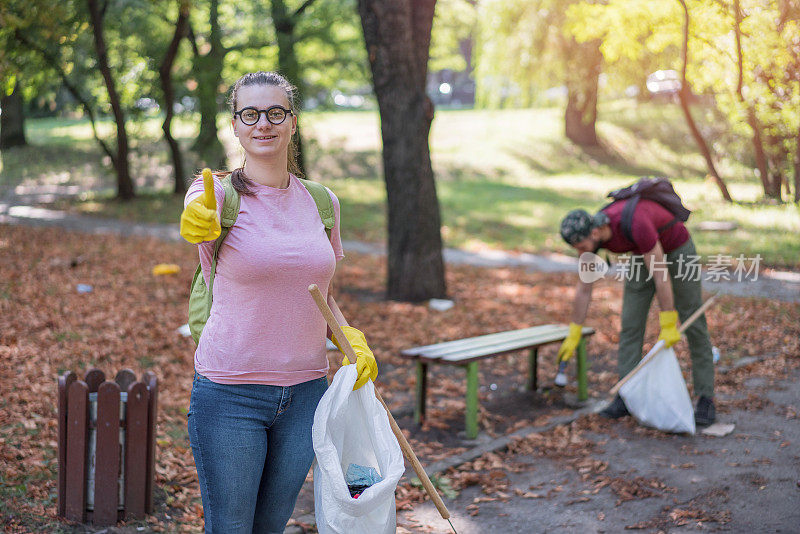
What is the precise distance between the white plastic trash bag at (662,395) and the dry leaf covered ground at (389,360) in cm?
12

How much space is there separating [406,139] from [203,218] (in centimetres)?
642

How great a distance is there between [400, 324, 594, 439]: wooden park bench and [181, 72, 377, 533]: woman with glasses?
9.15 ft

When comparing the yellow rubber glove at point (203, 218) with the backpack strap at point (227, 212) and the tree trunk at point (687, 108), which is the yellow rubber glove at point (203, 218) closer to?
the backpack strap at point (227, 212)

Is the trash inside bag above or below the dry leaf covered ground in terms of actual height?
above

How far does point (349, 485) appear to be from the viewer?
273 centimetres

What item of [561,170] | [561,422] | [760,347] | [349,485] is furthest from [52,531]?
[561,170]

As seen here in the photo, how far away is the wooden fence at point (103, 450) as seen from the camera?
3.85 meters

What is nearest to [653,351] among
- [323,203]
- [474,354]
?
[474,354]

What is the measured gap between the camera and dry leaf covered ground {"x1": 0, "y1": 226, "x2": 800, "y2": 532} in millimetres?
4473

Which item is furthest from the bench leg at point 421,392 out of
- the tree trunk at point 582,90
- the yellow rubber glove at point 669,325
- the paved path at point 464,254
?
the tree trunk at point 582,90

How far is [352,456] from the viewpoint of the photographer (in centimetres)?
282

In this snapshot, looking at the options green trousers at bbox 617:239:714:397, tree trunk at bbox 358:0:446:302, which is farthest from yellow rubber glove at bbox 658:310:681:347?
tree trunk at bbox 358:0:446:302

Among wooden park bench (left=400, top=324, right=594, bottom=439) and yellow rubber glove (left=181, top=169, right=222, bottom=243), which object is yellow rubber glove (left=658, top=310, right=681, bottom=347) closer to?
wooden park bench (left=400, top=324, right=594, bottom=439)

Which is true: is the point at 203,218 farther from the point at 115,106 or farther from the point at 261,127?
the point at 115,106
